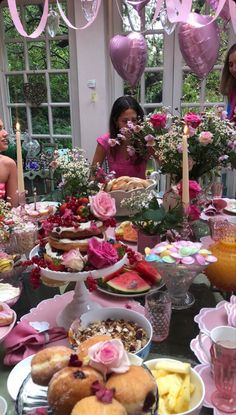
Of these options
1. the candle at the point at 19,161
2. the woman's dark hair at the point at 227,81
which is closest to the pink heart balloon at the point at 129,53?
the woman's dark hair at the point at 227,81

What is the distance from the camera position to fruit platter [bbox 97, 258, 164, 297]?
3.89ft

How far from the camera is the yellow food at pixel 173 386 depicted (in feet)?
2.33

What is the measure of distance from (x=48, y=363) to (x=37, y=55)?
158 inches

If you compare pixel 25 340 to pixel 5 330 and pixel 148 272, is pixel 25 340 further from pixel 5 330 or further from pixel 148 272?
pixel 148 272

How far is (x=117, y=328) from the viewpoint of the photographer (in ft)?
3.19

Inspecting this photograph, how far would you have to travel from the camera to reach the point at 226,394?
77 cm

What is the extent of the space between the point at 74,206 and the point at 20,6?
12.1 ft

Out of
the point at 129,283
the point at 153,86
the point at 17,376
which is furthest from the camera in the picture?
the point at 153,86

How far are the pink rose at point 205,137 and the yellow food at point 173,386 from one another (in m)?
0.86

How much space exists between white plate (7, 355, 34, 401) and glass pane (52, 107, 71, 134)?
3616 mm

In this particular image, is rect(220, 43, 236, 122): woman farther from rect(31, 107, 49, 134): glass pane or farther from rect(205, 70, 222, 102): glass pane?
rect(31, 107, 49, 134): glass pane

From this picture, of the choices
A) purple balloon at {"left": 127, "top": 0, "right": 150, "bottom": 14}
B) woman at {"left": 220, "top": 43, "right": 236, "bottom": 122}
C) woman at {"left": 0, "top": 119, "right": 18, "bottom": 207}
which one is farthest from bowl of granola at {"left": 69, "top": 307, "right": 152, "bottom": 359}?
purple balloon at {"left": 127, "top": 0, "right": 150, "bottom": 14}

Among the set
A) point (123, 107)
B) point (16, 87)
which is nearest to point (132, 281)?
point (123, 107)

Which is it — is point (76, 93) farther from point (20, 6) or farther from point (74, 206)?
point (74, 206)
